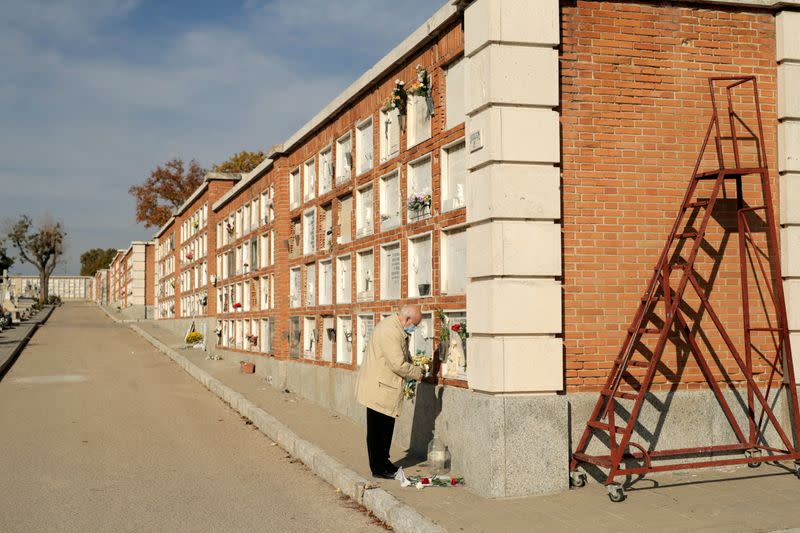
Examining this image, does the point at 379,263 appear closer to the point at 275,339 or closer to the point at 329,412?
the point at 329,412

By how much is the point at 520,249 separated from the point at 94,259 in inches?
5138

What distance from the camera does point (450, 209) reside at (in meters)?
9.54

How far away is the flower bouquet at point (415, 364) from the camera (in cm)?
951

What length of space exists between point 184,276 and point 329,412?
837 inches

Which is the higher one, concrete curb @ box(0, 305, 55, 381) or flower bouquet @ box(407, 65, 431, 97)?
flower bouquet @ box(407, 65, 431, 97)

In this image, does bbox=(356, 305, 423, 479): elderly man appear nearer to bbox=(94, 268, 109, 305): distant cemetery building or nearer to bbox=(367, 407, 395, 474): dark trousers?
bbox=(367, 407, 395, 474): dark trousers

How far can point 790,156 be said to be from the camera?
28.4 feet

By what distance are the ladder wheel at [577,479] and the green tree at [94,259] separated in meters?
119

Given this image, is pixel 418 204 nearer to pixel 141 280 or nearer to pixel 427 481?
pixel 427 481

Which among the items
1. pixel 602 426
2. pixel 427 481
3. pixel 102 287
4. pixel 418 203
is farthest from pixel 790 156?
pixel 102 287

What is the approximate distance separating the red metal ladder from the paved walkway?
7.5 inches

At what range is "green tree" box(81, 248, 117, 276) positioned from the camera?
12189cm

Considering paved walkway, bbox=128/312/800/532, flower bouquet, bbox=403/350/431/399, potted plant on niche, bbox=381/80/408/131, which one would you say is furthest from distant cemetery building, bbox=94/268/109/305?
paved walkway, bbox=128/312/800/532

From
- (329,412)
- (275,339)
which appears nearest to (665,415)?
(329,412)
